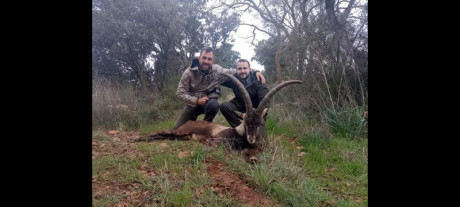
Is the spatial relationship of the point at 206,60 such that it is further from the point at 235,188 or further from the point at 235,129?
the point at 235,188

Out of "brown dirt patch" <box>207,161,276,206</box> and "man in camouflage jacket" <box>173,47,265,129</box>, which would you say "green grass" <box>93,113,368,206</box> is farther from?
"man in camouflage jacket" <box>173,47,265,129</box>

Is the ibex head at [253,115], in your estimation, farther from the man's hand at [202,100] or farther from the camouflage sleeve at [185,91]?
the camouflage sleeve at [185,91]

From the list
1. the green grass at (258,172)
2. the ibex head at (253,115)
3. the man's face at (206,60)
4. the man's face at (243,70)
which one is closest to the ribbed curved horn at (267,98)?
the ibex head at (253,115)

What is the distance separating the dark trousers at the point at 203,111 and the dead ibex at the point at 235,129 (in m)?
0.41

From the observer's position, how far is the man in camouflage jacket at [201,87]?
16.3 ft

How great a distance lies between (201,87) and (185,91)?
1.13 feet

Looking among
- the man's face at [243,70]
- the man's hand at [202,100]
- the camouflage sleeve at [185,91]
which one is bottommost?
the man's hand at [202,100]

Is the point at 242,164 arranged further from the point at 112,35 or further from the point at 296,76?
the point at 112,35

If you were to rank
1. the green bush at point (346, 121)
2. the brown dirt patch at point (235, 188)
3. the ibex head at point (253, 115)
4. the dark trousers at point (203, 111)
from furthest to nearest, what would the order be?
the dark trousers at point (203, 111) → the green bush at point (346, 121) → the ibex head at point (253, 115) → the brown dirt patch at point (235, 188)

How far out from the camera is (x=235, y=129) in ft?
13.7

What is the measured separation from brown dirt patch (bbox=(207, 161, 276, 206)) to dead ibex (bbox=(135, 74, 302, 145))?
112 cm
